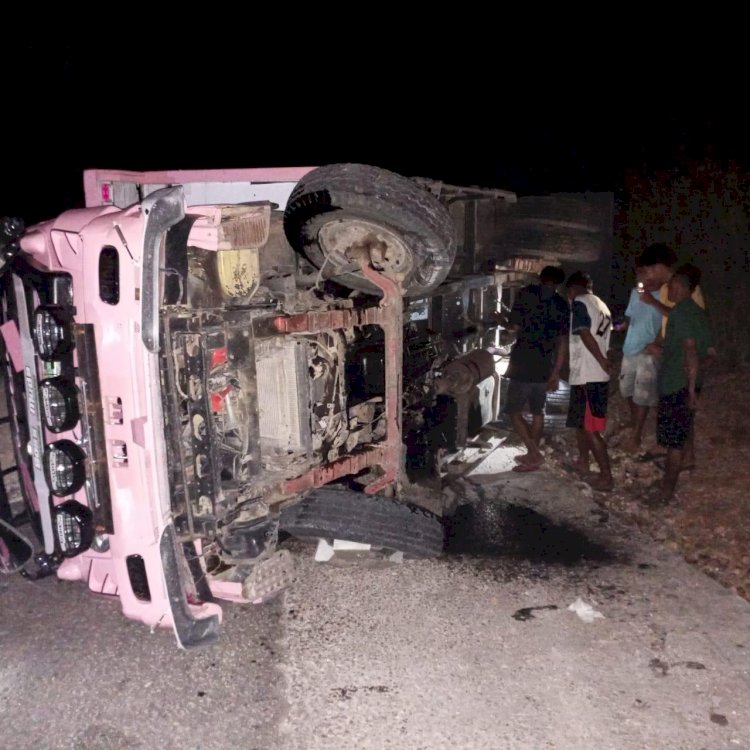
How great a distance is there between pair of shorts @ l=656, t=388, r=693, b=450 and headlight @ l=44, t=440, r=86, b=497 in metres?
3.93

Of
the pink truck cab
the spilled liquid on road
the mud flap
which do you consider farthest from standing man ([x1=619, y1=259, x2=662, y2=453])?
the mud flap

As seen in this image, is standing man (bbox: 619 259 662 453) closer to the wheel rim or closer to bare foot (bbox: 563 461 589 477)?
bare foot (bbox: 563 461 589 477)

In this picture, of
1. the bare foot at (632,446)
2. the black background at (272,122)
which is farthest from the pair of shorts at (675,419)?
the black background at (272,122)

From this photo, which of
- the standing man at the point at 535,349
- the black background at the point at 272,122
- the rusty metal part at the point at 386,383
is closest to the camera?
the rusty metal part at the point at 386,383

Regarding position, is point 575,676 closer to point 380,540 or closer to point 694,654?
point 694,654

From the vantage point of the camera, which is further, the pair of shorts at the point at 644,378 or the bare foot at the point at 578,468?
the pair of shorts at the point at 644,378

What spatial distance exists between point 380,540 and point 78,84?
1796 cm

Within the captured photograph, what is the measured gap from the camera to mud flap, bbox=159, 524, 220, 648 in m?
2.66

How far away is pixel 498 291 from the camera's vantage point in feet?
20.4

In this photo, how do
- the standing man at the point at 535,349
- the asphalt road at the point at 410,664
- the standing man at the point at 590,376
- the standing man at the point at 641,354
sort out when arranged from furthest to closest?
the standing man at the point at 641,354 → the standing man at the point at 535,349 → the standing man at the point at 590,376 → the asphalt road at the point at 410,664

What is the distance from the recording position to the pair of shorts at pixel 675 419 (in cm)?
469

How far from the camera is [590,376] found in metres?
5.14

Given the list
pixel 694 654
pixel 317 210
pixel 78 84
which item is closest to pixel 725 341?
pixel 694 654

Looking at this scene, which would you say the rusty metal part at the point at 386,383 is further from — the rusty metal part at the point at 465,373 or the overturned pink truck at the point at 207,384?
the rusty metal part at the point at 465,373
